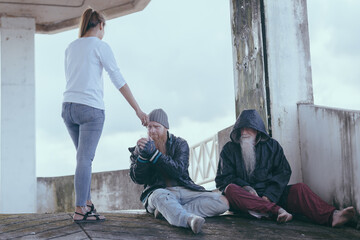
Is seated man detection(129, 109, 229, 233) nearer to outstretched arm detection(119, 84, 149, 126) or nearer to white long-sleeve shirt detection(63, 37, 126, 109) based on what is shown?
outstretched arm detection(119, 84, 149, 126)

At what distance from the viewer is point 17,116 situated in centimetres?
1192

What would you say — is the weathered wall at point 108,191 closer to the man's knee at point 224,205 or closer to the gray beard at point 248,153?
the gray beard at point 248,153

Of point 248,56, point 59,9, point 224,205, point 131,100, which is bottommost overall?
point 224,205

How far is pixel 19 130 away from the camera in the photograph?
1188 cm

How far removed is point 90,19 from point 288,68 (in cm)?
276

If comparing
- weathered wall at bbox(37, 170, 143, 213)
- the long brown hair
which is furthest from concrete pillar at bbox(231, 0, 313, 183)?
weathered wall at bbox(37, 170, 143, 213)

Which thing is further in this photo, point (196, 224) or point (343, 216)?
point (343, 216)

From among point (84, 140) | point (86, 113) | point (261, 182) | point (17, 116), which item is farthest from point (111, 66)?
point (17, 116)

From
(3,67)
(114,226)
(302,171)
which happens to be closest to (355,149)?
(302,171)

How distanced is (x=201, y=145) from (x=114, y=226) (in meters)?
7.56

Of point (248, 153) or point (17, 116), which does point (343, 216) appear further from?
point (17, 116)

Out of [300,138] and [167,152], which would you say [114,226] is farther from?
[300,138]

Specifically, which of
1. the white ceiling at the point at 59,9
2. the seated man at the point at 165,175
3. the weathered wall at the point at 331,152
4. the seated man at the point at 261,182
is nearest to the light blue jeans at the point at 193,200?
the seated man at the point at 165,175

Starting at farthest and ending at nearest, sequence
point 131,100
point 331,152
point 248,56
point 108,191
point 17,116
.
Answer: point 108,191 → point 17,116 → point 248,56 → point 331,152 → point 131,100
